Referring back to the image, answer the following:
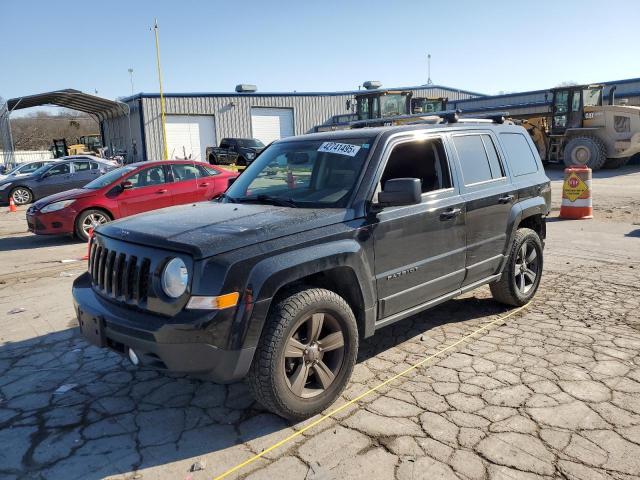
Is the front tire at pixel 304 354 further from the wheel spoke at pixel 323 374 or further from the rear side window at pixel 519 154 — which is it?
the rear side window at pixel 519 154

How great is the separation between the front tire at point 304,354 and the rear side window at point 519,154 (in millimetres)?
2775

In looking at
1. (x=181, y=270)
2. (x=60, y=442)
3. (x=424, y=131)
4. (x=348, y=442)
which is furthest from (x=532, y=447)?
(x=60, y=442)

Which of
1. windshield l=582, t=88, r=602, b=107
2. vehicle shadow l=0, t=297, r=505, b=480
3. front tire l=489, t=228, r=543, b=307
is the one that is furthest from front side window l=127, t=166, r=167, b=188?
windshield l=582, t=88, r=602, b=107

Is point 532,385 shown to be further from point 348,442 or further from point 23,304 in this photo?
point 23,304

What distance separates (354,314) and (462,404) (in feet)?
3.06

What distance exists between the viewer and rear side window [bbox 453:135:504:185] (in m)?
4.67

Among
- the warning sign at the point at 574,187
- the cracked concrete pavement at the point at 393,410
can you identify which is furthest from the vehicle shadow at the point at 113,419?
the warning sign at the point at 574,187

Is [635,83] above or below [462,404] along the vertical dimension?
above

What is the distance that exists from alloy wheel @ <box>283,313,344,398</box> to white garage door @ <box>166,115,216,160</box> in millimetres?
33703

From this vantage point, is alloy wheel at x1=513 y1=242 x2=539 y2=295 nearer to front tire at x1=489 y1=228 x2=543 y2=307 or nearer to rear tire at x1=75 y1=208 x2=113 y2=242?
front tire at x1=489 y1=228 x2=543 y2=307

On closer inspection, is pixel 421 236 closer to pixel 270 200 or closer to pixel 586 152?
pixel 270 200

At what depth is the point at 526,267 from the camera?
555cm

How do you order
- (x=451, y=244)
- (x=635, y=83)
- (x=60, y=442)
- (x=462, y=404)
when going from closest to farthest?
1. (x=60, y=442)
2. (x=462, y=404)
3. (x=451, y=244)
4. (x=635, y=83)

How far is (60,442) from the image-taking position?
10.7 ft
